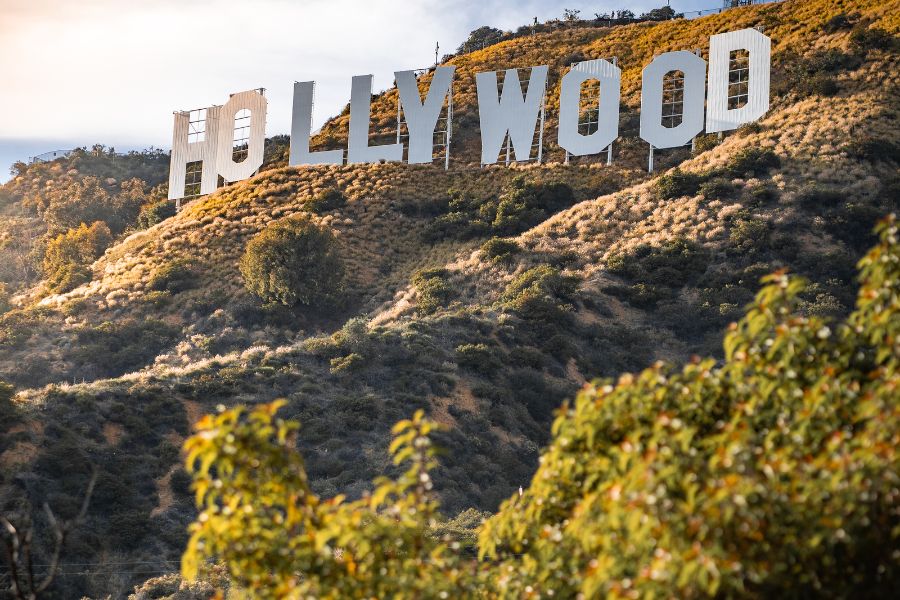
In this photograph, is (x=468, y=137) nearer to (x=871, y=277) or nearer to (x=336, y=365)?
(x=336, y=365)

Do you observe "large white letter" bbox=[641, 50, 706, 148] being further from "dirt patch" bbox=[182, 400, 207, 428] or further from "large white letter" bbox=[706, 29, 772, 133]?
"dirt patch" bbox=[182, 400, 207, 428]

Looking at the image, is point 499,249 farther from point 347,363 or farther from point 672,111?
point 347,363

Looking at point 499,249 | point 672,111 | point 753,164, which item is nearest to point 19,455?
point 499,249

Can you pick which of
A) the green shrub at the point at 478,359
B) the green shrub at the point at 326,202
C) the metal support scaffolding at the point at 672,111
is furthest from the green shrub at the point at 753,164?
the green shrub at the point at 326,202

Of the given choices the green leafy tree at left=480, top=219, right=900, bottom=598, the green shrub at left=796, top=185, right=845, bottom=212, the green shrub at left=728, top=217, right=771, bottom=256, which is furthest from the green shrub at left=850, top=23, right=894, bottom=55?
the green leafy tree at left=480, top=219, right=900, bottom=598

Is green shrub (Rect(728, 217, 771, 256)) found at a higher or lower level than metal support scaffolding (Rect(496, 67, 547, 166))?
lower

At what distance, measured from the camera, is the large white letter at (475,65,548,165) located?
214 ft

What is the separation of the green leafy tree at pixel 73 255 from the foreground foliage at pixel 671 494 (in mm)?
61759

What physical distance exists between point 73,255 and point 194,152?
9.82 m

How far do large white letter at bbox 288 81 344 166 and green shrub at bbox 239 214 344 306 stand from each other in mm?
11820

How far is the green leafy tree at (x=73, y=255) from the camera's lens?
67938 mm

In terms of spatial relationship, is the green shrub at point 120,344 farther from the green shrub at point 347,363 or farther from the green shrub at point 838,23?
the green shrub at point 838,23

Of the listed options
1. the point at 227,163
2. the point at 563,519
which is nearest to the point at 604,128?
the point at 227,163

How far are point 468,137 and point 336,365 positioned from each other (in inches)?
1288
